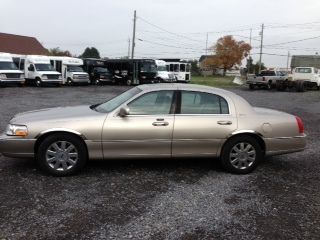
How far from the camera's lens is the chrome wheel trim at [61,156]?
20.4 feet

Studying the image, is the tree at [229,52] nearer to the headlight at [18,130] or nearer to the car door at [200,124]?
the car door at [200,124]

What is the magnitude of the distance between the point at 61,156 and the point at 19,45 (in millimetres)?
73552

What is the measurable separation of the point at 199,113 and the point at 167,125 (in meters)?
0.58

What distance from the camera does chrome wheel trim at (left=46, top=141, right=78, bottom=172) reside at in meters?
6.22

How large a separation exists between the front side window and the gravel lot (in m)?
0.98

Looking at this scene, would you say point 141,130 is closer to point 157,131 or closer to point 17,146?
point 157,131

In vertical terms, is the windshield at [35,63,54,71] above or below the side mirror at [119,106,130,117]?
above

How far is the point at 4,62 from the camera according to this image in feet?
102

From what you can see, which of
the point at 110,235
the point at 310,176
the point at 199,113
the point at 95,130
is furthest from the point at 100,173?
the point at 310,176

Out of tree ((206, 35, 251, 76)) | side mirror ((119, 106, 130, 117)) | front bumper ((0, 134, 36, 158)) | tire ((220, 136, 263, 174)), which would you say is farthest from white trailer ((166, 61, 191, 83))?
tree ((206, 35, 251, 76))

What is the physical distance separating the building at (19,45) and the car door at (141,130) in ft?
229

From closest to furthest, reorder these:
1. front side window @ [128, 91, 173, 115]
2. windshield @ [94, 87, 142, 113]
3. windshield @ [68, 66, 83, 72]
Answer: front side window @ [128, 91, 173, 115] → windshield @ [94, 87, 142, 113] → windshield @ [68, 66, 83, 72]

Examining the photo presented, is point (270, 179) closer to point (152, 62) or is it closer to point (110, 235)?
point (110, 235)

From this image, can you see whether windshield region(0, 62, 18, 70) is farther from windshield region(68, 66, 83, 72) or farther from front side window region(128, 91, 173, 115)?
front side window region(128, 91, 173, 115)
